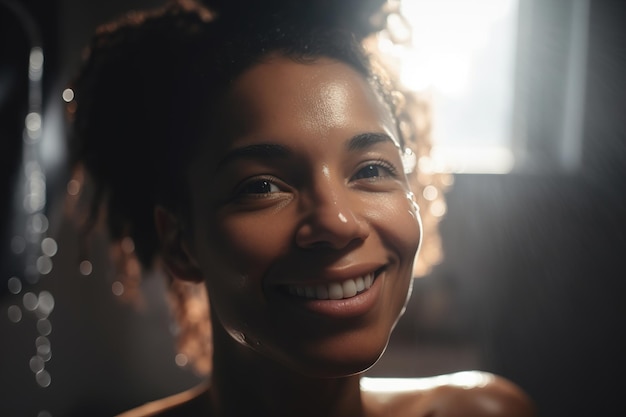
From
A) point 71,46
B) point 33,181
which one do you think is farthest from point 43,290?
point 71,46

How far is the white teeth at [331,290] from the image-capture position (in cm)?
61

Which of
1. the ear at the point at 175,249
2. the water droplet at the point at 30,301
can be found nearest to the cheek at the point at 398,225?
the ear at the point at 175,249

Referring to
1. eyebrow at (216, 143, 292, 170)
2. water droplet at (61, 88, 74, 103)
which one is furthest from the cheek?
water droplet at (61, 88, 74, 103)

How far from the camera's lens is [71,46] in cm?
90

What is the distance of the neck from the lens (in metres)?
0.72

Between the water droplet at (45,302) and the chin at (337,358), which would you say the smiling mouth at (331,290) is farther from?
the water droplet at (45,302)

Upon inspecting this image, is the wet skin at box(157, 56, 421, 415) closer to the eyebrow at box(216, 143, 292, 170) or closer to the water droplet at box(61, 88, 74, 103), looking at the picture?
the eyebrow at box(216, 143, 292, 170)

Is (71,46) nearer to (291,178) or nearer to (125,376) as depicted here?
(291,178)

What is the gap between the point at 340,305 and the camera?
61 centimetres

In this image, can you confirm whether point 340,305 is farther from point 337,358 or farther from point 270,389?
point 270,389

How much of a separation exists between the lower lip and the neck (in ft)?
0.44

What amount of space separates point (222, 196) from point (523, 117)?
63 cm

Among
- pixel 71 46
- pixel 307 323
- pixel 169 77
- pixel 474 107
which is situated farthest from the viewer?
pixel 474 107

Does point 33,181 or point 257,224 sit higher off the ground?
point 33,181
